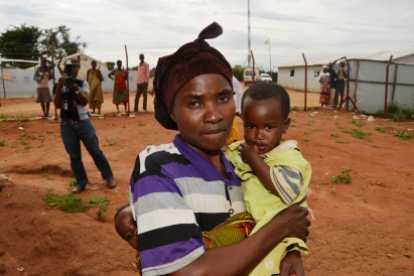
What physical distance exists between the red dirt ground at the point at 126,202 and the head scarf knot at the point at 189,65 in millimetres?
2451

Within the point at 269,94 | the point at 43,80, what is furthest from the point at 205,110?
the point at 43,80

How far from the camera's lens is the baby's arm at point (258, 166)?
143 centimetres

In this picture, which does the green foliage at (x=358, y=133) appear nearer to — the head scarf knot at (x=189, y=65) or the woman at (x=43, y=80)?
the head scarf knot at (x=189, y=65)

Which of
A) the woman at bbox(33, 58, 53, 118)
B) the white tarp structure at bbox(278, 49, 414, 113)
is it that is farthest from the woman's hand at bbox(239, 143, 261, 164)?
the white tarp structure at bbox(278, 49, 414, 113)

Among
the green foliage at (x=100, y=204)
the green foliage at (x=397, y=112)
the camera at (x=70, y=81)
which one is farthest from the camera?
the green foliage at (x=397, y=112)

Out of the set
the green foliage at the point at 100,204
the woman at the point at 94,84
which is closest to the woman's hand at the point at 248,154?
the green foliage at the point at 100,204

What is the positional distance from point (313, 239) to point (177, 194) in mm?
3221

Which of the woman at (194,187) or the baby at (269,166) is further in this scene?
the baby at (269,166)

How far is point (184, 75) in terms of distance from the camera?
4.07 ft

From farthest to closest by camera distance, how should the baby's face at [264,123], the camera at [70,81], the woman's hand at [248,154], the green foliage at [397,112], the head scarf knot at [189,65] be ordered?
the green foliage at [397,112] → the camera at [70,81] → the baby's face at [264,123] → the woman's hand at [248,154] → the head scarf knot at [189,65]

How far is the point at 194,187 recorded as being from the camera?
118 cm

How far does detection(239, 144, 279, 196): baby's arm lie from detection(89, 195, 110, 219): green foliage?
3213 mm

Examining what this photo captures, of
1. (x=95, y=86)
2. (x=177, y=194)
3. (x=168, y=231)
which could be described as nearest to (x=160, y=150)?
(x=177, y=194)

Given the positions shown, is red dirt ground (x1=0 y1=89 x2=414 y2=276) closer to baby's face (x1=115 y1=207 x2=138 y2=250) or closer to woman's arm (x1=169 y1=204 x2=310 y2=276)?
baby's face (x1=115 y1=207 x2=138 y2=250)
